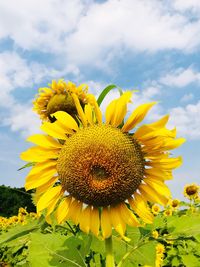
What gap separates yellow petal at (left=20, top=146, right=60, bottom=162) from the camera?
7.20 ft

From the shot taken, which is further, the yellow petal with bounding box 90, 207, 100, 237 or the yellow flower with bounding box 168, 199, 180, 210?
the yellow flower with bounding box 168, 199, 180, 210

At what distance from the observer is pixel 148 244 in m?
2.32

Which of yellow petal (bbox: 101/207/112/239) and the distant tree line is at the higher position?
the distant tree line

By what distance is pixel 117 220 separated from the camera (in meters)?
2.16

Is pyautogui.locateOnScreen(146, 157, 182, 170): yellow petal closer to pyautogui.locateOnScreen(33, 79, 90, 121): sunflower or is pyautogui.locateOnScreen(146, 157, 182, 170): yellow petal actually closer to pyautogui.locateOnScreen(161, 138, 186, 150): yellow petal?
Result: pyautogui.locateOnScreen(161, 138, 186, 150): yellow petal

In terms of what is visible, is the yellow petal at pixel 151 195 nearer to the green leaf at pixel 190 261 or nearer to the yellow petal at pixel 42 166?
the yellow petal at pixel 42 166

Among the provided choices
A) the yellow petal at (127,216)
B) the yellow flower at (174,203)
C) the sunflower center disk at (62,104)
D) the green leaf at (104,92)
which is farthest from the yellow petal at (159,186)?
A: the yellow flower at (174,203)

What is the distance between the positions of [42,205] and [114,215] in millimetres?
374

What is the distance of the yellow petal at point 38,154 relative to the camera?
2.20 m

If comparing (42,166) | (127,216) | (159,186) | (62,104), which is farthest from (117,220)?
(62,104)

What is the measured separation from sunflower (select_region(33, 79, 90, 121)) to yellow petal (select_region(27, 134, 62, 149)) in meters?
1.68

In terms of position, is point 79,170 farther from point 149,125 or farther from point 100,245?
point 100,245

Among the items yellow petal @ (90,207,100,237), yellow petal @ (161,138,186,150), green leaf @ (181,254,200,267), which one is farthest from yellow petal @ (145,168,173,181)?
green leaf @ (181,254,200,267)

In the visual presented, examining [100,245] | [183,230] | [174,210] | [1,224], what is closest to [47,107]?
[100,245]
